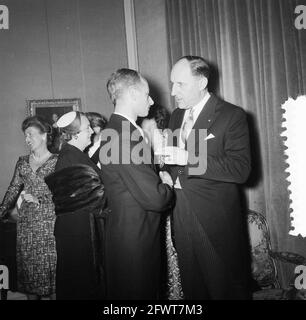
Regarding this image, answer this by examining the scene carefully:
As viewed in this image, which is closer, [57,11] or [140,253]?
[140,253]

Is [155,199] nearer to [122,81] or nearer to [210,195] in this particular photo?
[210,195]

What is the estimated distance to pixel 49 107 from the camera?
15.4 feet

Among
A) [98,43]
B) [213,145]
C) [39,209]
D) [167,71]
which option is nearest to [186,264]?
[213,145]

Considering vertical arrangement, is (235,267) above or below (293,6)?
below

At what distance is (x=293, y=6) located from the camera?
3.22 m

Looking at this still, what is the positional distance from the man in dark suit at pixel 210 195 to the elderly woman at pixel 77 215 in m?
0.79

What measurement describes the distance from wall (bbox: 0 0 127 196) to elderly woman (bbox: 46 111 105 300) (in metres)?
1.96

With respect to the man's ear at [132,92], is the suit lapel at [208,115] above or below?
below

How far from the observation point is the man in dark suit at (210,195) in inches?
87.0

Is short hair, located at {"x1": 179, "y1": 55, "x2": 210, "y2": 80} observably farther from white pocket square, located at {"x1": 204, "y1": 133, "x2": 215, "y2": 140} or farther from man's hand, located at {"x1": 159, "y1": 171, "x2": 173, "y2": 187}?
man's hand, located at {"x1": 159, "y1": 171, "x2": 173, "y2": 187}

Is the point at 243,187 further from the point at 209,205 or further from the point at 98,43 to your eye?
the point at 98,43

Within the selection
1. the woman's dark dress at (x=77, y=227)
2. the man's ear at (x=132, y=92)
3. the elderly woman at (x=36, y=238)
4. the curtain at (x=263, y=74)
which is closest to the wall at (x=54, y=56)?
the elderly woman at (x=36, y=238)

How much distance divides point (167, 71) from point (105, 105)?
3.48 ft

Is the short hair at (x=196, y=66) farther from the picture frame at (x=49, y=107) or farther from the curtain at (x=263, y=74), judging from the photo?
the picture frame at (x=49, y=107)
